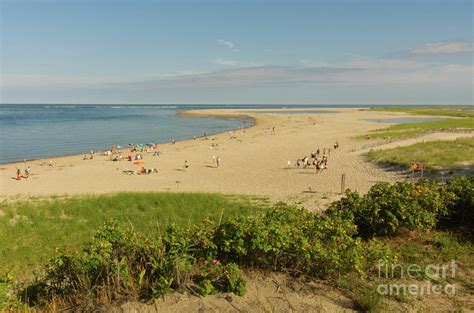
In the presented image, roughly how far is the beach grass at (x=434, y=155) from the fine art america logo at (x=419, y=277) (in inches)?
725

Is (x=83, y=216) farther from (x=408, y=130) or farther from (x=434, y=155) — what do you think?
(x=408, y=130)

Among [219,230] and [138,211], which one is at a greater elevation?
[219,230]

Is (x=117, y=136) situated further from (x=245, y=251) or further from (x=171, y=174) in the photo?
(x=245, y=251)

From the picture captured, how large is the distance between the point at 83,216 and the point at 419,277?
12718 millimetres

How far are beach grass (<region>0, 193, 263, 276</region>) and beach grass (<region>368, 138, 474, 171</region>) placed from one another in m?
15.1

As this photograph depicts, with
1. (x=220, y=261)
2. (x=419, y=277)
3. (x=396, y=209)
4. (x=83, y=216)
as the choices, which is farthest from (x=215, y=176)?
(x=419, y=277)

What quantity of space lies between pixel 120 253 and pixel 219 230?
1855 mm

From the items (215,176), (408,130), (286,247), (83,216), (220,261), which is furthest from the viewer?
(408,130)

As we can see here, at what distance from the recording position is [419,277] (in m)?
6.91

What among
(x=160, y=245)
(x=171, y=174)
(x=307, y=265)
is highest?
(x=160, y=245)

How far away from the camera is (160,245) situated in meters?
6.22

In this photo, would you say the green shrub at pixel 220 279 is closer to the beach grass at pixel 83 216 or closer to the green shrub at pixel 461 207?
the beach grass at pixel 83 216

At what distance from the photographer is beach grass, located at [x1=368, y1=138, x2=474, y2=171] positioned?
2426 centimetres

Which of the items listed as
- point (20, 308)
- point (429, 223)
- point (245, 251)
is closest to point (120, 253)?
point (20, 308)
